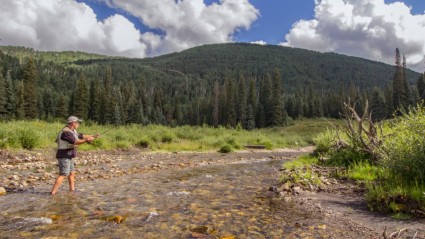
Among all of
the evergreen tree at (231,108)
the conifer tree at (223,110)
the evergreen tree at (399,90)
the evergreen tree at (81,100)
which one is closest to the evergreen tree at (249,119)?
the evergreen tree at (231,108)

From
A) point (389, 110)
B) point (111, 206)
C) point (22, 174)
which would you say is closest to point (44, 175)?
point (22, 174)

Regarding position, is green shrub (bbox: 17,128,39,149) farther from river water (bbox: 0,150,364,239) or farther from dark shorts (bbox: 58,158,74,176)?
dark shorts (bbox: 58,158,74,176)

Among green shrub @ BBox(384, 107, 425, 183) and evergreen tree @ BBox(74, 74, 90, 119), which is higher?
evergreen tree @ BBox(74, 74, 90, 119)

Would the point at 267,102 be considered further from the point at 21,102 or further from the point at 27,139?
the point at 27,139

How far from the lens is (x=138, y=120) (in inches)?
3627

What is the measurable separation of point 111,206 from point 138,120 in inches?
3367

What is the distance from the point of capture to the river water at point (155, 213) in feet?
20.9

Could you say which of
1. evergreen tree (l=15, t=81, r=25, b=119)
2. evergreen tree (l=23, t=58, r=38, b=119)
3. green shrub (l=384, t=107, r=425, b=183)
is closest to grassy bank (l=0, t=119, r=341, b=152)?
green shrub (l=384, t=107, r=425, b=183)

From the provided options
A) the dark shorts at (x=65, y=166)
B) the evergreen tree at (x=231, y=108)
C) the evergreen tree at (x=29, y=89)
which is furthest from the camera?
the evergreen tree at (x=231, y=108)

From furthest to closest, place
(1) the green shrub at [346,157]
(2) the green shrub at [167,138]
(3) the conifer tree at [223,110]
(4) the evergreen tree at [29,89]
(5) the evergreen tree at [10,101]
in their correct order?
(3) the conifer tree at [223,110] < (5) the evergreen tree at [10,101] < (4) the evergreen tree at [29,89] < (2) the green shrub at [167,138] < (1) the green shrub at [346,157]

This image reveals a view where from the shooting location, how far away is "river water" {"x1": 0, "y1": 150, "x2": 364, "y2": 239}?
20.9 feet

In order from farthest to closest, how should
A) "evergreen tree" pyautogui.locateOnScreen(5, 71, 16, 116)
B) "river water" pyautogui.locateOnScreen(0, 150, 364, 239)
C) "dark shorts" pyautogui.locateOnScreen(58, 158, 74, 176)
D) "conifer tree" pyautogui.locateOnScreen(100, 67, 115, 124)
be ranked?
"conifer tree" pyautogui.locateOnScreen(100, 67, 115, 124) < "evergreen tree" pyautogui.locateOnScreen(5, 71, 16, 116) < "dark shorts" pyautogui.locateOnScreen(58, 158, 74, 176) < "river water" pyautogui.locateOnScreen(0, 150, 364, 239)

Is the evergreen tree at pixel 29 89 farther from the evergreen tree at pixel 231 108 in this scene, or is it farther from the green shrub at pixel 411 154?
the green shrub at pixel 411 154

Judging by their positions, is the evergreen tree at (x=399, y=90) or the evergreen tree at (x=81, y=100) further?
the evergreen tree at (x=399, y=90)
